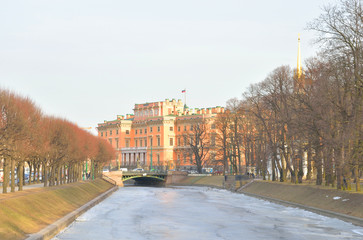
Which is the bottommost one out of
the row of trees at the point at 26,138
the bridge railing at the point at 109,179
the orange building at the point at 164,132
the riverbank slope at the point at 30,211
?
the riverbank slope at the point at 30,211

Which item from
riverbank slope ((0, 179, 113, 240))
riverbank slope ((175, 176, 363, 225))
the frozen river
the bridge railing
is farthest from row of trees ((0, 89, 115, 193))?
the bridge railing

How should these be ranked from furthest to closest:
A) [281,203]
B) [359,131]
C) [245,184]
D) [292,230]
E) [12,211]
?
[245,184] < [281,203] < [359,131] < [292,230] < [12,211]

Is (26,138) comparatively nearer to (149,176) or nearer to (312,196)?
(312,196)

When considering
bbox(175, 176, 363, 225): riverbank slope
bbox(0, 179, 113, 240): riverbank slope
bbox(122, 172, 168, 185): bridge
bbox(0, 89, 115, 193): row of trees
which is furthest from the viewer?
bbox(122, 172, 168, 185): bridge

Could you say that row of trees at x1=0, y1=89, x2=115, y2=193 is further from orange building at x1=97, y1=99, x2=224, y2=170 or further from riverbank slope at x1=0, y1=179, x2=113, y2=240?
orange building at x1=97, y1=99, x2=224, y2=170

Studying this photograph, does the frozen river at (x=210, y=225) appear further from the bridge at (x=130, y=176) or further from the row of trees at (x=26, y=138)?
the bridge at (x=130, y=176)

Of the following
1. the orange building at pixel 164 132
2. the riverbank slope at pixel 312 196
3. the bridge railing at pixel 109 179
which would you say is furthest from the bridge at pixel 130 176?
the riverbank slope at pixel 312 196

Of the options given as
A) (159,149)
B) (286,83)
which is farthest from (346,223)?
(159,149)

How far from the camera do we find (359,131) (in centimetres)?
4694

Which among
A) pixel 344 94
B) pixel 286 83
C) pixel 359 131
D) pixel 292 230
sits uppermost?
pixel 286 83

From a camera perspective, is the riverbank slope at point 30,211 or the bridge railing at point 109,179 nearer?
the riverbank slope at point 30,211

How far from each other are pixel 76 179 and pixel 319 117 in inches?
2352

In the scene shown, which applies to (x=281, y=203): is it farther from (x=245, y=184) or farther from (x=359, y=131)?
(x=245, y=184)

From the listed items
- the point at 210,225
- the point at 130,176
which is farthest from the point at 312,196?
the point at 130,176
